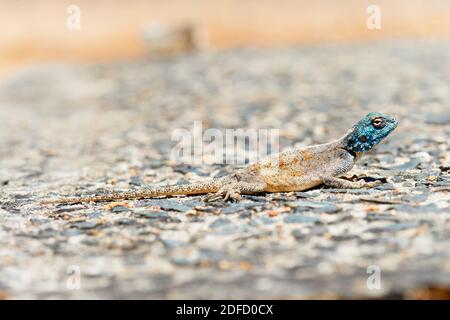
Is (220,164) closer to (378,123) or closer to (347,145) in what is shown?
(347,145)

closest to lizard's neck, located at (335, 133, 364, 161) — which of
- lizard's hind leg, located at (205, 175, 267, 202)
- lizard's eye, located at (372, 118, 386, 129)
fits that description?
lizard's eye, located at (372, 118, 386, 129)

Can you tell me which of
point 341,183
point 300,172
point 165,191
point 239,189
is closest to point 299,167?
point 300,172

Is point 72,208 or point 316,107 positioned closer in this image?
point 72,208

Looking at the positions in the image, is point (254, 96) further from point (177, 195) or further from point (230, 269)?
point (230, 269)

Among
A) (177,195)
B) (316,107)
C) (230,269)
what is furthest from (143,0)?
(230,269)

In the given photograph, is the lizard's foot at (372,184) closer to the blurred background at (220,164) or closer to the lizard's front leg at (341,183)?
the lizard's front leg at (341,183)
